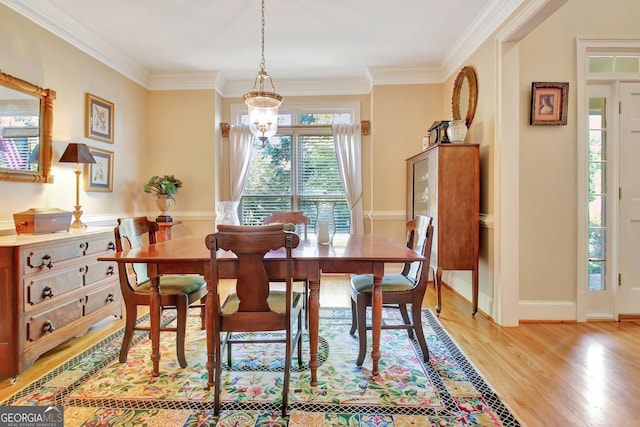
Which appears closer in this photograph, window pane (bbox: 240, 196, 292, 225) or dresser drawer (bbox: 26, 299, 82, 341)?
dresser drawer (bbox: 26, 299, 82, 341)

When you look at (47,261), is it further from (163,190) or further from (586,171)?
(586,171)

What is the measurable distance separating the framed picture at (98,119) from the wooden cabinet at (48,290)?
4.23 feet

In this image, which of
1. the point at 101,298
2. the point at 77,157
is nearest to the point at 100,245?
the point at 101,298

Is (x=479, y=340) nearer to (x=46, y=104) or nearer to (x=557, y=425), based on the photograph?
(x=557, y=425)

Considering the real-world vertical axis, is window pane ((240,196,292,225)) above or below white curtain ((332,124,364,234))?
below

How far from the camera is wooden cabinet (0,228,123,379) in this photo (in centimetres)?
194

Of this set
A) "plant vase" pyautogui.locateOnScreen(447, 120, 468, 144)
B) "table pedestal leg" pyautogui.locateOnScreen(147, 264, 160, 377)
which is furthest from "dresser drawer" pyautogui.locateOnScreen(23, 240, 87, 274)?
"plant vase" pyautogui.locateOnScreen(447, 120, 468, 144)

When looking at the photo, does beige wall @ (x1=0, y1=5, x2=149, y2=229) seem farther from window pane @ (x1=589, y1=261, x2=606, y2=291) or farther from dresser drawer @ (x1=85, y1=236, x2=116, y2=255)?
window pane @ (x1=589, y1=261, x2=606, y2=291)

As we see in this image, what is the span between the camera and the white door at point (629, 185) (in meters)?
2.85

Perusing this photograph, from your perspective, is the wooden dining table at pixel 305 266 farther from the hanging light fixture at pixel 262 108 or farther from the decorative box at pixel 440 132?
the decorative box at pixel 440 132

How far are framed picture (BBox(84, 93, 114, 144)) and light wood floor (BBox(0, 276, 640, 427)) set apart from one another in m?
1.93

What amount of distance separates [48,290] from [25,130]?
1349 millimetres

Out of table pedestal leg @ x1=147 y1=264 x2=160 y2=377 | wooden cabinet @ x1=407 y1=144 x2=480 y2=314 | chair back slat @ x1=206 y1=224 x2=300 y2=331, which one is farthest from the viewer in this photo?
wooden cabinet @ x1=407 y1=144 x2=480 y2=314

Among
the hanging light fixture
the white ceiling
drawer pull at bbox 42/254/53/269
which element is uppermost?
the white ceiling
